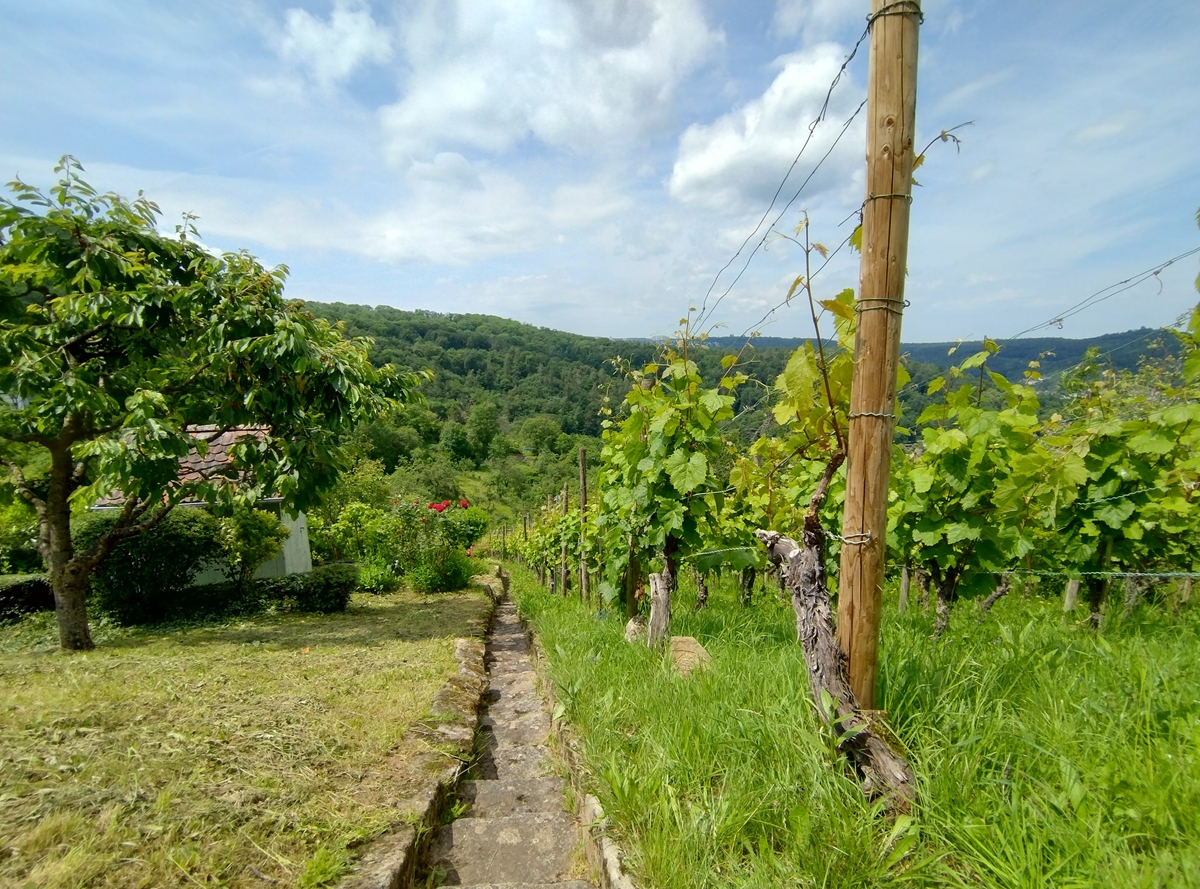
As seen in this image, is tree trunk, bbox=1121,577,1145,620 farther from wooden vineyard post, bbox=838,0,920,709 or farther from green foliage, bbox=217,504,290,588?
green foliage, bbox=217,504,290,588

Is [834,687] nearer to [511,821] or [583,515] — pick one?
[511,821]

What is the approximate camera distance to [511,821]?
3.15m

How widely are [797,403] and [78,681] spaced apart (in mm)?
5512

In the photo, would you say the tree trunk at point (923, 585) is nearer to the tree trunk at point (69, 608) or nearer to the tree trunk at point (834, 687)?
the tree trunk at point (834, 687)

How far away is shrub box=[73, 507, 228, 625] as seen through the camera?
26.3ft

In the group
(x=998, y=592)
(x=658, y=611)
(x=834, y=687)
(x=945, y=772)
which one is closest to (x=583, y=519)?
(x=658, y=611)

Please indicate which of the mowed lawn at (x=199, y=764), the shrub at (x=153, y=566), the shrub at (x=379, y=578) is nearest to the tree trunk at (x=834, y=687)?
the mowed lawn at (x=199, y=764)

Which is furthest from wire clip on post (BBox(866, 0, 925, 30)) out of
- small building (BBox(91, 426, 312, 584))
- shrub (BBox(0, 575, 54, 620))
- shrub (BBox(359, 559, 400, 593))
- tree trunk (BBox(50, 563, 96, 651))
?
shrub (BBox(359, 559, 400, 593))

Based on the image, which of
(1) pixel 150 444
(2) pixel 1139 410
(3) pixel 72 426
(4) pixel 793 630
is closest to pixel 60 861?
(4) pixel 793 630

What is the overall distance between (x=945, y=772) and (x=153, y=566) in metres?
9.43

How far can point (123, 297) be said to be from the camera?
5984 mm

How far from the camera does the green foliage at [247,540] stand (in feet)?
29.8

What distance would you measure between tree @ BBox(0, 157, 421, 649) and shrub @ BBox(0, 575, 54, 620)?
207 centimetres

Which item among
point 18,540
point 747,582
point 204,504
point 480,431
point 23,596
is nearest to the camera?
point 747,582
